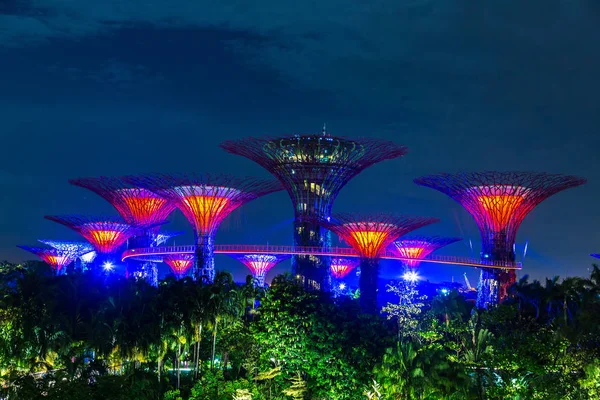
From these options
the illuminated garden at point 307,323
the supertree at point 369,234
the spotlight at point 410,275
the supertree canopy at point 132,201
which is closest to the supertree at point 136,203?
the supertree canopy at point 132,201

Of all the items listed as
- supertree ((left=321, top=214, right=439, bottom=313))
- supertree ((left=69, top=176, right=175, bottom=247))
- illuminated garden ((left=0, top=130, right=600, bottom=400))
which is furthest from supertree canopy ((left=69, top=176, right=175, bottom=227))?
supertree ((left=321, top=214, right=439, bottom=313))

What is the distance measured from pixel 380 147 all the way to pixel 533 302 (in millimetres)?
20198

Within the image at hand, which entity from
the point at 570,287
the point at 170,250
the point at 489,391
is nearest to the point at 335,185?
the point at 170,250

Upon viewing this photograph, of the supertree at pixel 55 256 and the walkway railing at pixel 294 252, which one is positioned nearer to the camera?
the walkway railing at pixel 294 252

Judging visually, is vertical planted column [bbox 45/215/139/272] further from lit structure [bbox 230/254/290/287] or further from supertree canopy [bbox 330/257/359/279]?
supertree canopy [bbox 330/257/359/279]

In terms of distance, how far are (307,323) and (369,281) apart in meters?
22.0

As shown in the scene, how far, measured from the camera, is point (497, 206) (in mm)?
59750

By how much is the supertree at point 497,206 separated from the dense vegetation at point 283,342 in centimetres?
1435

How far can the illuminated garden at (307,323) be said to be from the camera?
103 feet

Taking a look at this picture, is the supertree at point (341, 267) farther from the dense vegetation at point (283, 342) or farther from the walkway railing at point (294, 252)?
the dense vegetation at point (283, 342)

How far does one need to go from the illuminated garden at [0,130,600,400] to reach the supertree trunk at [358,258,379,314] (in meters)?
0.11

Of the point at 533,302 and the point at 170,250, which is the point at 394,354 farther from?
the point at 170,250

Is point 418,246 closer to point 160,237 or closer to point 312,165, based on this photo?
point 312,165

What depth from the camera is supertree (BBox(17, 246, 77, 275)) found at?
99062 mm
